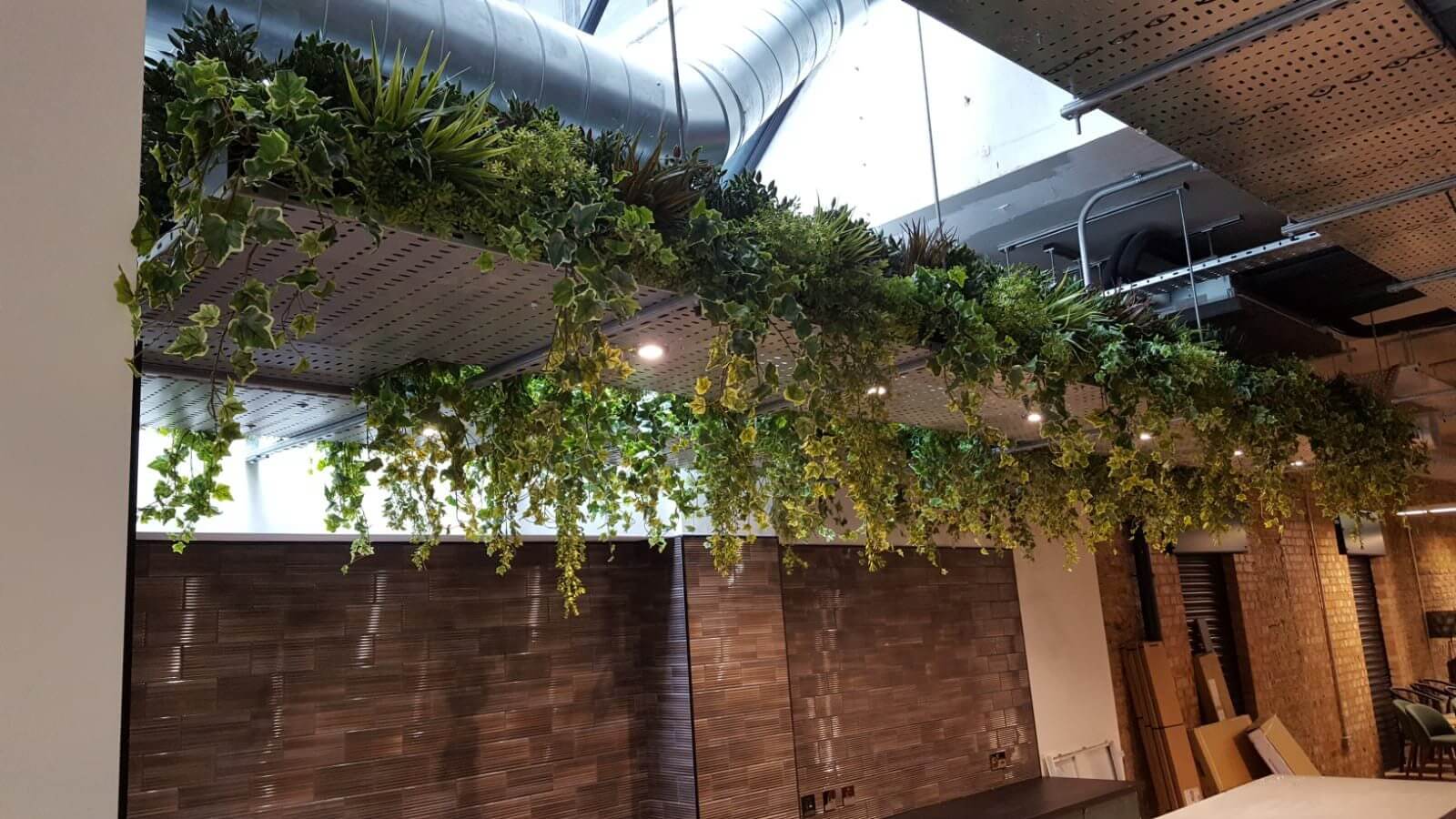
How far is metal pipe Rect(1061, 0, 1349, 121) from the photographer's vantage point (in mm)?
1909

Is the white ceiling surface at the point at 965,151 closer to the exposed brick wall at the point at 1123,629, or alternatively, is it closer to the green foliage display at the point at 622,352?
the green foliage display at the point at 622,352

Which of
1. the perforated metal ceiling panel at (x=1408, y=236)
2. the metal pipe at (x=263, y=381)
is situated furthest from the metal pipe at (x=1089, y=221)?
the metal pipe at (x=263, y=381)

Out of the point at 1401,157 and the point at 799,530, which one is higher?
the point at 1401,157

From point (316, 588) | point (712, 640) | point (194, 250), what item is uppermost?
point (194, 250)

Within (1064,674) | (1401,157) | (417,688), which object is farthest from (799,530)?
(1064,674)

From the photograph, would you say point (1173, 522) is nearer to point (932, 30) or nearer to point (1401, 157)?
point (932, 30)

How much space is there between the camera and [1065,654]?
6.84 m

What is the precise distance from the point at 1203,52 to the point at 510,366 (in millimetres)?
1877

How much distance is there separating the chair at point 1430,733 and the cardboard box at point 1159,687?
158 inches

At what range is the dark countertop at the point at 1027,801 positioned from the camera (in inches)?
204

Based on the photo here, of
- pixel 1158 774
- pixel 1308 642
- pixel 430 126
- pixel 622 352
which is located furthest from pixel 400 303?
pixel 1308 642

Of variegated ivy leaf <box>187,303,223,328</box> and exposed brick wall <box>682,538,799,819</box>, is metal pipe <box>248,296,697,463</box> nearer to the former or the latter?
variegated ivy leaf <box>187,303,223,328</box>

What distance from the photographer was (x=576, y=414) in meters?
3.30

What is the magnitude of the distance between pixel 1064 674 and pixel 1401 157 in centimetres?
480
